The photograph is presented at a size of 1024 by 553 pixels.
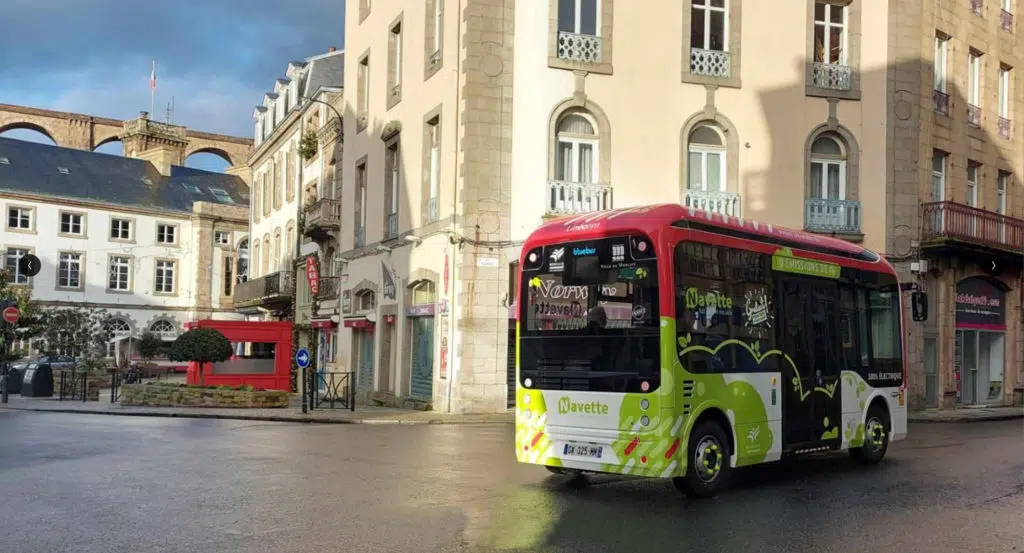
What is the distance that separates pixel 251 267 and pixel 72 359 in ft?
31.8

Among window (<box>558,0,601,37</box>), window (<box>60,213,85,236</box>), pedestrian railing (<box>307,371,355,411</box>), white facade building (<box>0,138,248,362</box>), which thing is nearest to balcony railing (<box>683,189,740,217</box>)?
window (<box>558,0,601,37</box>)

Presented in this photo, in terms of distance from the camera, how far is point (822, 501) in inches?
416

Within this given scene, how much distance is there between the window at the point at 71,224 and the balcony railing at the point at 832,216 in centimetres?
5197

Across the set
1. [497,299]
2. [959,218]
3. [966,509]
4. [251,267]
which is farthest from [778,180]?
[251,267]

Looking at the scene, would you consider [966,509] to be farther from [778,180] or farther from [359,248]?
[359,248]

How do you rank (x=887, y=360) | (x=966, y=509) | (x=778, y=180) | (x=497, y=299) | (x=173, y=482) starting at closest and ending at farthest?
1. (x=966, y=509)
2. (x=173, y=482)
3. (x=887, y=360)
4. (x=497, y=299)
5. (x=778, y=180)

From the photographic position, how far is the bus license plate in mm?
10883

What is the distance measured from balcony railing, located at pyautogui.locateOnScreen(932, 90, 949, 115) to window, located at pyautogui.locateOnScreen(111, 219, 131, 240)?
53187 mm

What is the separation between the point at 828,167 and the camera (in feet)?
87.2

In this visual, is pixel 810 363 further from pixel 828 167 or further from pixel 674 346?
pixel 828 167

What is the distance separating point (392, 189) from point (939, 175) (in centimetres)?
1577

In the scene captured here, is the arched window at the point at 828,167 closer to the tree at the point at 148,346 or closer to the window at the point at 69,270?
the tree at the point at 148,346

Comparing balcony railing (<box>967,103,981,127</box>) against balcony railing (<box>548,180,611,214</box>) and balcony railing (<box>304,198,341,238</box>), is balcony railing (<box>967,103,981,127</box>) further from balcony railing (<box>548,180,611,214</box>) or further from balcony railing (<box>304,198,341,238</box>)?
balcony railing (<box>304,198,341,238</box>)

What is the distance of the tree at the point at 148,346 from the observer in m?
57.0
